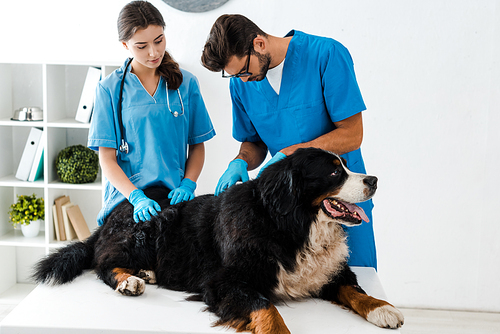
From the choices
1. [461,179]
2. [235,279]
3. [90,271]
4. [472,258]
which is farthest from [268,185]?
[472,258]

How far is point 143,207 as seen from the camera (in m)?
1.61

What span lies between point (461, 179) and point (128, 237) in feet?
8.63

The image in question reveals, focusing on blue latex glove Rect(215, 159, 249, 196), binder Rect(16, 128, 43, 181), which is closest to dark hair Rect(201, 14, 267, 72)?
blue latex glove Rect(215, 159, 249, 196)

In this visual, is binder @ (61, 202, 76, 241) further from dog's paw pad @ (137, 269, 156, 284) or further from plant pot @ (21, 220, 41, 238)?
dog's paw pad @ (137, 269, 156, 284)

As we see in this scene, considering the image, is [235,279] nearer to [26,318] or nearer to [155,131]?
[26,318]

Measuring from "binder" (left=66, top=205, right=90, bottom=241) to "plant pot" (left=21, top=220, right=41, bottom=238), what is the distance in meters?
0.33

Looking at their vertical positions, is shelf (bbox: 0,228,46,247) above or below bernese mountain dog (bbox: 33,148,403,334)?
below

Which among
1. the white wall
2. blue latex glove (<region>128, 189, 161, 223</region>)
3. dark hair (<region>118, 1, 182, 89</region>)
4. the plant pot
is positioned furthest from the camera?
the plant pot

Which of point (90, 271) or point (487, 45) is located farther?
point (487, 45)

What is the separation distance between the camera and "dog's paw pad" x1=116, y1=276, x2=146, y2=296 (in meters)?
1.38

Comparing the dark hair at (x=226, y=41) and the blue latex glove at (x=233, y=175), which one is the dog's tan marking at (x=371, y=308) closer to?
the blue latex glove at (x=233, y=175)

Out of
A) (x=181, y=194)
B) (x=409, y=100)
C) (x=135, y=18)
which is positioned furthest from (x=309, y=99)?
(x=409, y=100)

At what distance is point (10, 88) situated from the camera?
339 centimetres

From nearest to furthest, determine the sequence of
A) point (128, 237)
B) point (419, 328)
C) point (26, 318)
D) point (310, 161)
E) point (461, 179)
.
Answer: point (26, 318), point (310, 161), point (128, 237), point (419, 328), point (461, 179)
